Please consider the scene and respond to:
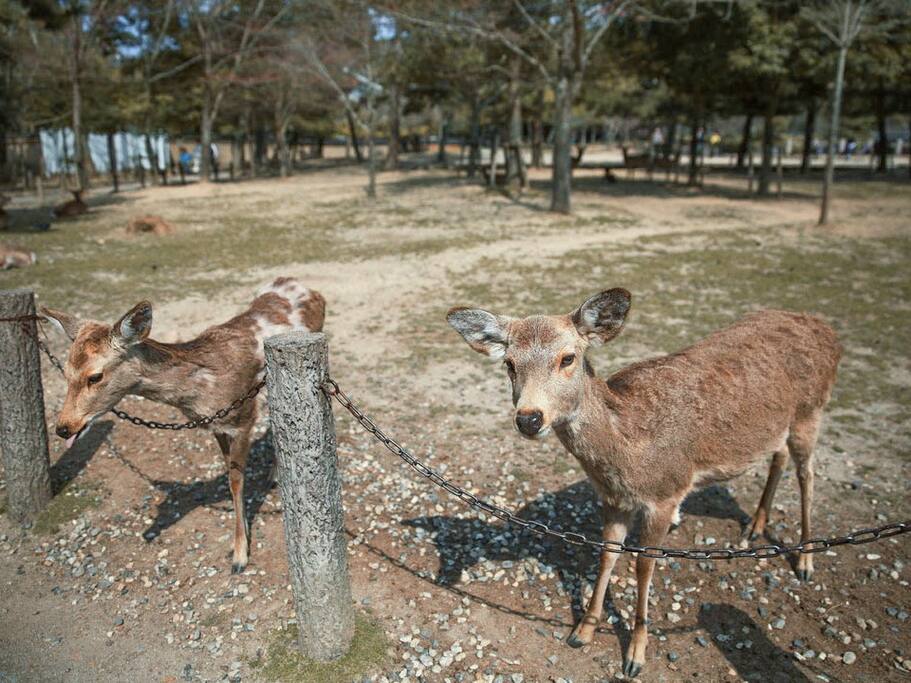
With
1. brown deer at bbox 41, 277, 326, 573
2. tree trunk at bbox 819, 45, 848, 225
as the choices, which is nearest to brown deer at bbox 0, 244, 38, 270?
brown deer at bbox 41, 277, 326, 573

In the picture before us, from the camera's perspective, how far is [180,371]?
4.04m

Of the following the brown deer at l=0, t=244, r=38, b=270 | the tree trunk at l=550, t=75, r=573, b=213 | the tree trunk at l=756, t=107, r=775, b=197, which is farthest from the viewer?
the tree trunk at l=756, t=107, r=775, b=197

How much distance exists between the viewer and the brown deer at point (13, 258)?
39.9ft

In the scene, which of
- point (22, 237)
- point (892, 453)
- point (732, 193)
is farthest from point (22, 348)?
point (732, 193)

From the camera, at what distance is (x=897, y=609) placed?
3.66 meters

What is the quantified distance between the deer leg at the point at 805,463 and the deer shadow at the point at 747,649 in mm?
613

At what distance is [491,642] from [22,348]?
12.2 ft

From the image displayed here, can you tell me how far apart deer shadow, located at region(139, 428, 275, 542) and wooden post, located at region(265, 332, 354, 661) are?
149 cm

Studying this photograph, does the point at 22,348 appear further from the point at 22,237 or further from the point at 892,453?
the point at 22,237

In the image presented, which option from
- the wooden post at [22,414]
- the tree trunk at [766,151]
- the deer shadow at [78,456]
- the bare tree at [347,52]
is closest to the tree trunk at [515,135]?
the bare tree at [347,52]

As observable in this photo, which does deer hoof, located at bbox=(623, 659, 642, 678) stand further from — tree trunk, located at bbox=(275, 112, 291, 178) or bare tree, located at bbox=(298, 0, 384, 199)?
tree trunk, located at bbox=(275, 112, 291, 178)

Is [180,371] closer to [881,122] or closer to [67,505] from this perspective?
[67,505]

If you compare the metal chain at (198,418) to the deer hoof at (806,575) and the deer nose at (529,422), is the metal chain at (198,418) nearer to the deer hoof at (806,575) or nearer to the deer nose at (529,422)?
the deer nose at (529,422)

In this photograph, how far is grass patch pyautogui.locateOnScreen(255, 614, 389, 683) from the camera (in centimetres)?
327
